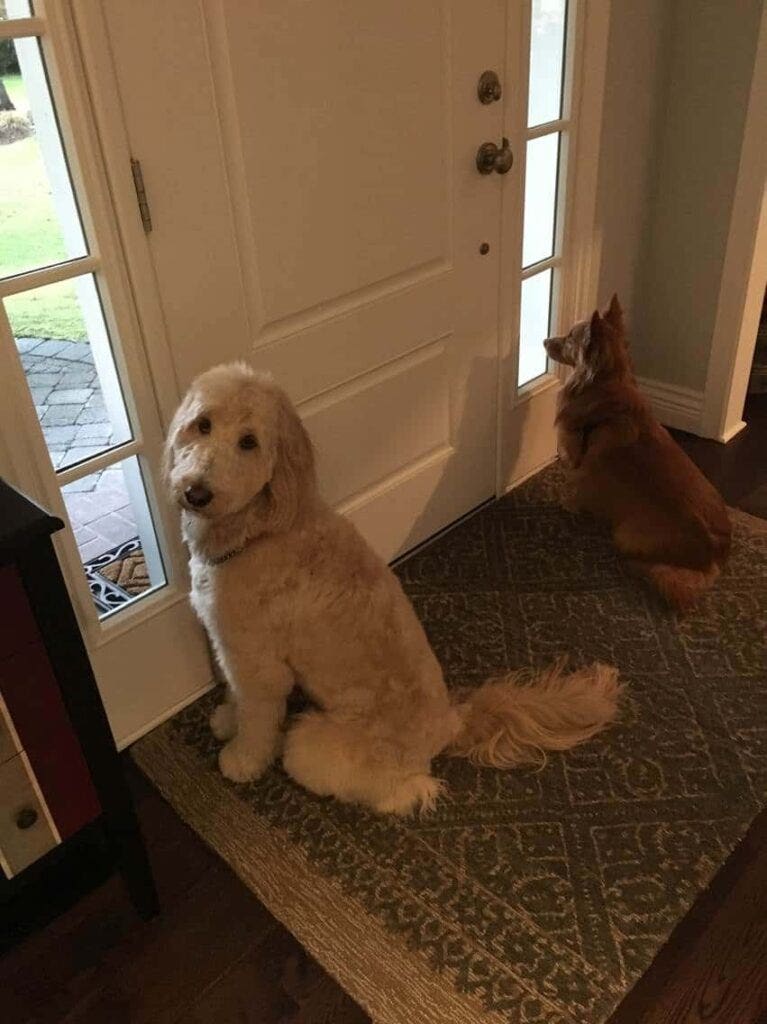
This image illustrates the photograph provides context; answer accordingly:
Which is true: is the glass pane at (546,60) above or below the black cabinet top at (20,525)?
above

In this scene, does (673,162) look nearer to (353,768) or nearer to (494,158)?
(494,158)

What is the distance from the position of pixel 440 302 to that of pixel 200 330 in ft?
2.47

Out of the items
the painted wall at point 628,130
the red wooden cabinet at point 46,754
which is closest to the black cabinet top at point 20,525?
the red wooden cabinet at point 46,754

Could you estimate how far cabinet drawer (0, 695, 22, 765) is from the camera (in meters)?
1.19

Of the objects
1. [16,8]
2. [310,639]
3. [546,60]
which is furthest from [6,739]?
[546,60]

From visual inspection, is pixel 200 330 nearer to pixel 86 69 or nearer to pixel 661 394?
pixel 86 69

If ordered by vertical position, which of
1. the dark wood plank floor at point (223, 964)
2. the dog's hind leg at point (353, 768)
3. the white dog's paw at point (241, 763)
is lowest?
the dark wood plank floor at point (223, 964)

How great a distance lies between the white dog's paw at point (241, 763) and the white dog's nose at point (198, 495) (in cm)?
64

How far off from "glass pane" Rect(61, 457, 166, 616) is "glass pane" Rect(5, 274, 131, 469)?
6.4 inches

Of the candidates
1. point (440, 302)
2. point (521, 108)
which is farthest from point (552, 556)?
point (521, 108)

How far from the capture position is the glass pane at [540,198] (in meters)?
2.43

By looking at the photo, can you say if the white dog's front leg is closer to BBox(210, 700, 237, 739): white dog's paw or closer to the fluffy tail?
BBox(210, 700, 237, 739): white dog's paw

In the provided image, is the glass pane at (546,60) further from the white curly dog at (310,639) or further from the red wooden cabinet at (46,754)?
the red wooden cabinet at (46,754)

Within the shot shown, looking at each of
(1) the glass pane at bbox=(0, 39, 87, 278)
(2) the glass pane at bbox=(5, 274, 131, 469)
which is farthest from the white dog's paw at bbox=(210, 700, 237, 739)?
(1) the glass pane at bbox=(0, 39, 87, 278)
